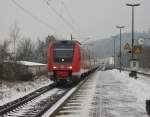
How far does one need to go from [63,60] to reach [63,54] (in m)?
0.44

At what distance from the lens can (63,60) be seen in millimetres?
30141

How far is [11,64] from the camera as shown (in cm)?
3497

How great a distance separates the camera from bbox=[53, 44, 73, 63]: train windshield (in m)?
30.1

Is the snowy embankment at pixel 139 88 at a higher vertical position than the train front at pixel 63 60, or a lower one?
lower

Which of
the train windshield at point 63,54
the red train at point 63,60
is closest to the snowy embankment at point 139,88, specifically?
the red train at point 63,60

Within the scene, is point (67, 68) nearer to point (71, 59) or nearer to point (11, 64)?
point (71, 59)

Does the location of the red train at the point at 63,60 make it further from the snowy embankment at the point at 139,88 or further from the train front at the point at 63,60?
the snowy embankment at the point at 139,88

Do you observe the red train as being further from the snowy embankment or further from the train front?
the snowy embankment

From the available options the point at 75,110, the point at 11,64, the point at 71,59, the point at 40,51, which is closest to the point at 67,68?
the point at 71,59

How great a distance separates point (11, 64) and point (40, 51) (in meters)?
110

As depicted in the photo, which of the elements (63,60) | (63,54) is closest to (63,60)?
(63,60)

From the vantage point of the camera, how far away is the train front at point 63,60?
1180 inches

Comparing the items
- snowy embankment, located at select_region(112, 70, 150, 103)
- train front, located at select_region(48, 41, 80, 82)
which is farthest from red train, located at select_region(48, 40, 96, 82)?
snowy embankment, located at select_region(112, 70, 150, 103)

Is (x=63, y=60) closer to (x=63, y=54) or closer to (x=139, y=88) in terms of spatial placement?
(x=63, y=54)
